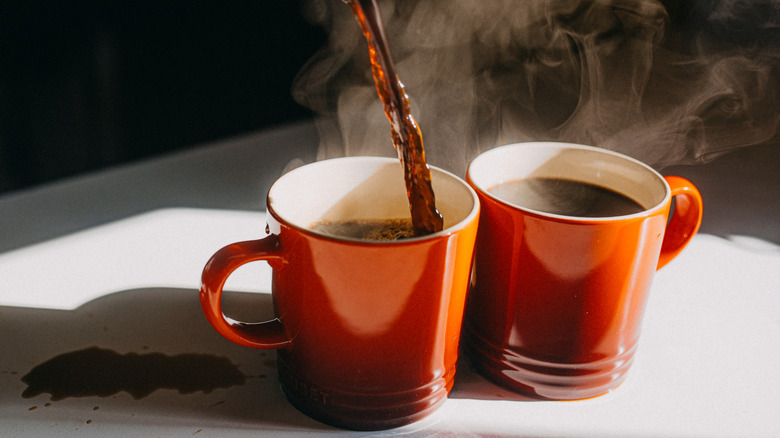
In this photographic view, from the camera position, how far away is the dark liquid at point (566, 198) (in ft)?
2.26

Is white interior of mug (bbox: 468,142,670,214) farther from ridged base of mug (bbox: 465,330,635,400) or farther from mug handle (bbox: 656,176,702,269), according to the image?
ridged base of mug (bbox: 465,330,635,400)

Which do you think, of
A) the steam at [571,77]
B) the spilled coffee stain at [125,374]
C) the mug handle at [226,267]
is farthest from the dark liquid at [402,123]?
the steam at [571,77]

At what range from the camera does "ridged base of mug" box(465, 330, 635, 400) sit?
2.09ft

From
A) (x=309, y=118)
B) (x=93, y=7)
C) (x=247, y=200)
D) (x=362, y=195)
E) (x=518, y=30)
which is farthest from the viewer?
(x=309, y=118)

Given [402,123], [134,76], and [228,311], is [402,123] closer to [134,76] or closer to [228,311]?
[228,311]

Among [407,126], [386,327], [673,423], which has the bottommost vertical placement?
[673,423]

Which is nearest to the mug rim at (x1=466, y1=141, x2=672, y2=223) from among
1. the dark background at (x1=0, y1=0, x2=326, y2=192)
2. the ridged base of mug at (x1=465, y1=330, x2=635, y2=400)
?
the ridged base of mug at (x1=465, y1=330, x2=635, y2=400)

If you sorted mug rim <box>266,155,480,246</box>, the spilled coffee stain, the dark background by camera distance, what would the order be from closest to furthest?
mug rim <box>266,155,480,246</box>
the spilled coffee stain
the dark background

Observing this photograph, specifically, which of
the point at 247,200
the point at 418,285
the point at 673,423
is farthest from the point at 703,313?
the point at 247,200

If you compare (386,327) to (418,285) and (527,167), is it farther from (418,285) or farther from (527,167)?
(527,167)

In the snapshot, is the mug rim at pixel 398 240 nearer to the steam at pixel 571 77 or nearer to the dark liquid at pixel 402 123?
the dark liquid at pixel 402 123

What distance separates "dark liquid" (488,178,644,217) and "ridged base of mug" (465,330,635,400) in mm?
154

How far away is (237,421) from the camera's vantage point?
1.98 ft

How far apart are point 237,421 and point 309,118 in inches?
42.8
